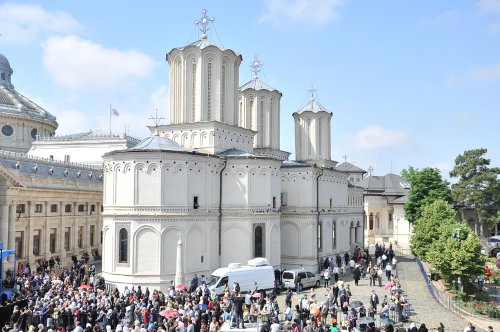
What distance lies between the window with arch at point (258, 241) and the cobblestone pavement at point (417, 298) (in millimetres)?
4722

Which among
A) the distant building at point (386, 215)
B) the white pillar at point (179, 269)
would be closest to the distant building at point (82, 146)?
the white pillar at point (179, 269)

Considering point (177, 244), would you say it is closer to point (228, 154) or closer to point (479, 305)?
point (228, 154)

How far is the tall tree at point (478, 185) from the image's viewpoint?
59.9 meters

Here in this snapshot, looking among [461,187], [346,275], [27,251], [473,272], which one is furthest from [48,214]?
[461,187]

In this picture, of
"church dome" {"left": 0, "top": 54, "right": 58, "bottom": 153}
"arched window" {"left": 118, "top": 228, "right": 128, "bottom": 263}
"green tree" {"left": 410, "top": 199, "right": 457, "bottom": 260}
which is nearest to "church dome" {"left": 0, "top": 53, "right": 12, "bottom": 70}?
"church dome" {"left": 0, "top": 54, "right": 58, "bottom": 153}

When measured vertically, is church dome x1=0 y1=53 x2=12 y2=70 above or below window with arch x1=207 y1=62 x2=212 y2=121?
above

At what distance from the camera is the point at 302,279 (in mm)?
36094

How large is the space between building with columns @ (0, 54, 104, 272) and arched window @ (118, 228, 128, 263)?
9579mm

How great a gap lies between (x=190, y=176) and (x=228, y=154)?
5.14 m

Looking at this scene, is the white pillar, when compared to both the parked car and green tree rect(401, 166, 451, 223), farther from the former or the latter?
green tree rect(401, 166, 451, 223)

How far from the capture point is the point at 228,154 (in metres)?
40.3

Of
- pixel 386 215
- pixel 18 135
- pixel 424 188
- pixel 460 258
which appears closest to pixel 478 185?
pixel 424 188

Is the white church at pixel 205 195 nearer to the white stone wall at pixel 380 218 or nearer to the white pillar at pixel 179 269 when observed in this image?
the white pillar at pixel 179 269

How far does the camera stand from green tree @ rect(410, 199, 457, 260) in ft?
→ 139
